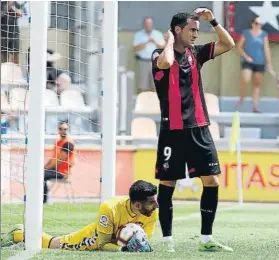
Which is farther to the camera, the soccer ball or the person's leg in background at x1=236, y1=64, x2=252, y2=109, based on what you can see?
the person's leg in background at x1=236, y1=64, x2=252, y2=109

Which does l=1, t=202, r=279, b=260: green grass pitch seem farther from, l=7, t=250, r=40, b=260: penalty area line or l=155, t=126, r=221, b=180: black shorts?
l=155, t=126, r=221, b=180: black shorts

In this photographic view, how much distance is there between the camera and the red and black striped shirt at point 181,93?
27.9 ft

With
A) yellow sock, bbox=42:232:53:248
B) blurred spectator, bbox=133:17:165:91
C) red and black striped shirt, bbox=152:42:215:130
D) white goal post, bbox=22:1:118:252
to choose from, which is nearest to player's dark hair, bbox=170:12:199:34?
red and black striped shirt, bbox=152:42:215:130

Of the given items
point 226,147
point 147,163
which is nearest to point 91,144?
point 147,163

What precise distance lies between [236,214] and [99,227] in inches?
244

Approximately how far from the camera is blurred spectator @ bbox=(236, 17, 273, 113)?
19.2 metres

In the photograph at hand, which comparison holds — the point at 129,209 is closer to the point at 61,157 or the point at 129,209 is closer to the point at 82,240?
the point at 82,240

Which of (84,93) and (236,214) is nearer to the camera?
(236,214)

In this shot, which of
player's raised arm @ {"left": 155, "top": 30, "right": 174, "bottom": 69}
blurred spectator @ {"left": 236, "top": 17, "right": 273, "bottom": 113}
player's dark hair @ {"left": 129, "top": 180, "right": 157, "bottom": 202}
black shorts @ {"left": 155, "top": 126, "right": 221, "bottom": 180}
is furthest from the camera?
blurred spectator @ {"left": 236, "top": 17, "right": 273, "bottom": 113}

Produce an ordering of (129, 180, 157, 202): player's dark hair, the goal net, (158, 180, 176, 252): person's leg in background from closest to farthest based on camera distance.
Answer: (129, 180, 157, 202): player's dark hair → (158, 180, 176, 252): person's leg in background → the goal net

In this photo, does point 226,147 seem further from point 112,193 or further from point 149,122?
point 112,193

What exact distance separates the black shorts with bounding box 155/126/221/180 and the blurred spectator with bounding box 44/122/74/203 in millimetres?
6949

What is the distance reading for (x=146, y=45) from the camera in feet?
63.5

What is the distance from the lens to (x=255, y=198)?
1780cm
